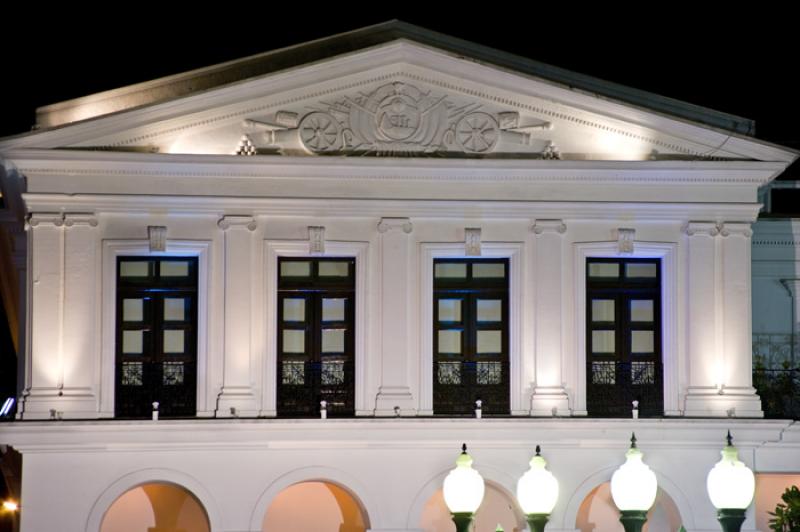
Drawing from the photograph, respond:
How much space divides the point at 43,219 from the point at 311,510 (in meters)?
7.04

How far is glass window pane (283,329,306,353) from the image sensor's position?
97.5 ft

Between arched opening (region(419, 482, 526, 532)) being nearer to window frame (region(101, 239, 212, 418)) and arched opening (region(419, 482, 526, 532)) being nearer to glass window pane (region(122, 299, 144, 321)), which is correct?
window frame (region(101, 239, 212, 418))

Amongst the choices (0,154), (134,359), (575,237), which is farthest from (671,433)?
(0,154)

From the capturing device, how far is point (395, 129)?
1167 inches

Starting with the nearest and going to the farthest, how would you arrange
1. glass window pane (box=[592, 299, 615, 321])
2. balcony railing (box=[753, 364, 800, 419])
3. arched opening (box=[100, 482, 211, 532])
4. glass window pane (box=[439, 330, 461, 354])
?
glass window pane (box=[439, 330, 461, 354]), glass window pane (box=[592, 299, 615, 321]), balcony railing (box=[753, 364, 800, 419]), arched opening (box=[100, 482, 211, 532])

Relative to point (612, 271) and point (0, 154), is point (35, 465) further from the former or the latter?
point (612, 271)

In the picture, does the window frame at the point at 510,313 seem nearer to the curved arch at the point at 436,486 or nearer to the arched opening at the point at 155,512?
the curved arch at the point at 436,486

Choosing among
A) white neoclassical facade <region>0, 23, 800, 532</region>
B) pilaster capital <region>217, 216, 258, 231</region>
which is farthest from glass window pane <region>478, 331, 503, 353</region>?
pilaster capital <region>217, 216, 258, 231</region>

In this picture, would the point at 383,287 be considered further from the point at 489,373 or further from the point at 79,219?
the point at 79,219

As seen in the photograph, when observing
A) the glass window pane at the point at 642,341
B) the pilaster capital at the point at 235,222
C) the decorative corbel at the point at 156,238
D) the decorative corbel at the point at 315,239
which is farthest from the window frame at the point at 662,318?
the decorative corbel at the point at 156,238

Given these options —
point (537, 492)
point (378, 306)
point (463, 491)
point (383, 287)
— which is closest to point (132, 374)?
point (378, 306)

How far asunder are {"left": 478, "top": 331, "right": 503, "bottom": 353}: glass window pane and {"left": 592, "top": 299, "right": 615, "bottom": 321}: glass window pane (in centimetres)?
160

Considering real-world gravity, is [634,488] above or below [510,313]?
below

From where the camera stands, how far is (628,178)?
29.9 m
